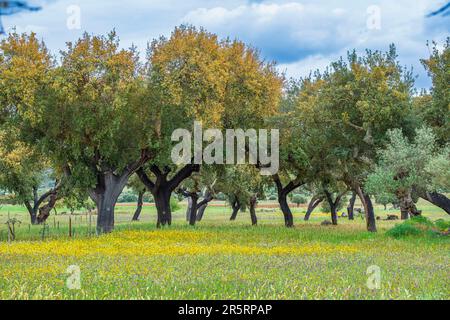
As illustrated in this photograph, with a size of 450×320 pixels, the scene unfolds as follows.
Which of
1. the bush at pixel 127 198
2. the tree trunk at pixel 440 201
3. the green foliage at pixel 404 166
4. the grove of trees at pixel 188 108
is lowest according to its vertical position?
the bush at pixel 127 198

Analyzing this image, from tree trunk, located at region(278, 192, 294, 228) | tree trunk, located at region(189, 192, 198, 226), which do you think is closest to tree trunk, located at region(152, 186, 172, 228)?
tree trunk, located at region(189, 192, 198, 226)

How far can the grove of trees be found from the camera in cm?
3719

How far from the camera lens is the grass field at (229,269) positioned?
48.1 feet

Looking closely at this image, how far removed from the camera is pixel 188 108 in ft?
130

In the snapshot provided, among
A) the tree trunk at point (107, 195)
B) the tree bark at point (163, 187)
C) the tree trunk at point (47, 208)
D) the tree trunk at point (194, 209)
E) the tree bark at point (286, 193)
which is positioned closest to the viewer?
the tree trunk at point (107, 195)

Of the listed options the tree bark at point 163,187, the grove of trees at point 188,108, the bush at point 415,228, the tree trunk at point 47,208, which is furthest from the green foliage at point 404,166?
the tree trunk at point 47,208

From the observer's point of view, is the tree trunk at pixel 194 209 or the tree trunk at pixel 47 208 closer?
the tree trunk at pixel 194 209

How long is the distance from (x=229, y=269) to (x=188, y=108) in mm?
21292

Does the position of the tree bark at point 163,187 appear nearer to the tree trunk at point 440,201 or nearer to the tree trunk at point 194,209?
the tree trunk at point 194,209

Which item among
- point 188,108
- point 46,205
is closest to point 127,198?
point 46,205

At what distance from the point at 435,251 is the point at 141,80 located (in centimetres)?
2447

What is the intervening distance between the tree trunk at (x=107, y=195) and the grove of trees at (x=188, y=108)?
0.08m
